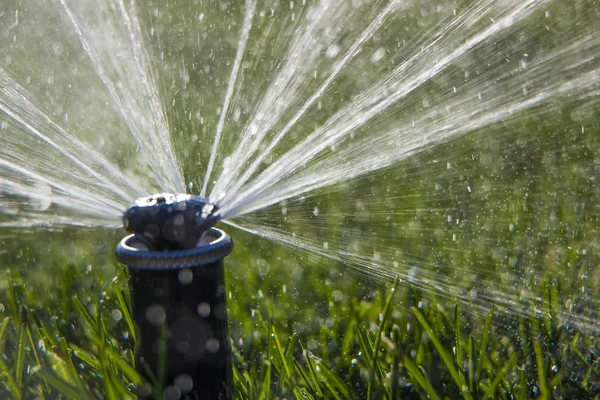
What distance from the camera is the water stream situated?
2.98 metres

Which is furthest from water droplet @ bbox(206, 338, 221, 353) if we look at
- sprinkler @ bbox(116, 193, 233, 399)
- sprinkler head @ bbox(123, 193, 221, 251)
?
sprinkler head @ bbox(123, 193, 221, 251)

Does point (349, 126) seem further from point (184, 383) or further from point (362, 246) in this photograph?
point (184, 383)

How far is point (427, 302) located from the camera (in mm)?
2607

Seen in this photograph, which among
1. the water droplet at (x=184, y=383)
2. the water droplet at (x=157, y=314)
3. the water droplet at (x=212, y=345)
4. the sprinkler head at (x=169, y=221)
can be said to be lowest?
the water droplet at (x=184, y=383)

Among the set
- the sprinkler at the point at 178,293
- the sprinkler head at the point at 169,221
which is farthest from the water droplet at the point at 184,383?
the sprinkler head at the point at 169,221

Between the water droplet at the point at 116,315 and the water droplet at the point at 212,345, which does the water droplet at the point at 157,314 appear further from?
the water droplet at the point at 116,315

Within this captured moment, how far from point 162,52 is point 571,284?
11.4ft

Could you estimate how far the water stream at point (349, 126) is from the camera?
2980mm

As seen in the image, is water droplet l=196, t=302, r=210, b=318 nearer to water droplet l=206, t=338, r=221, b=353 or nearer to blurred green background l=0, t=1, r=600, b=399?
water droplet l=206, t=338, r=221, b=353

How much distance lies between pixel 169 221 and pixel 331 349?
3.23ft

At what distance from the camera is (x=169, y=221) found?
1.51 metres

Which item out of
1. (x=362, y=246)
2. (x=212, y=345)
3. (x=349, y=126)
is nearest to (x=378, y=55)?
(x=349, y=126)

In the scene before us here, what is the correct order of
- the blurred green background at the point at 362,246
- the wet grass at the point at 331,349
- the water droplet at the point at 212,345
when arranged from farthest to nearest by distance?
1. the blurred green background at the point at 362,246
2. the wet grass at the point at 331,349
3. the water droplet at the point at 212,345

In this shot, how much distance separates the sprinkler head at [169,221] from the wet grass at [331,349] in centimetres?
40
